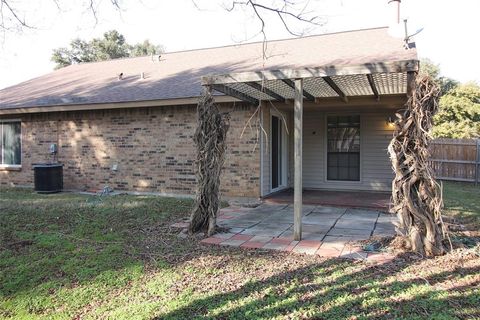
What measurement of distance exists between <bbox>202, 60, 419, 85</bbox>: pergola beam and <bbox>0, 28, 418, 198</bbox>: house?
2.05 m

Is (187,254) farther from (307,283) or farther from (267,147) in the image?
(267,147)

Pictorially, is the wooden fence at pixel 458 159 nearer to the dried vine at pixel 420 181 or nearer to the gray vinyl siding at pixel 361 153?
the gray vinyl siding at pixel 361 153

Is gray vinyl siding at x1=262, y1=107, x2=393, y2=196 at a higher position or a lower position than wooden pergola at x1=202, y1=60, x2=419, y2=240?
lower

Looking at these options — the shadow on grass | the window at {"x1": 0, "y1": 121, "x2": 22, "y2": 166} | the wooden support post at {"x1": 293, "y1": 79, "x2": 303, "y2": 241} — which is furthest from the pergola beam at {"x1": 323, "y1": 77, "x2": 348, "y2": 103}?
Result: the window at {"x1": 0, "y1": 121, "x2": 22, "y2": 166}

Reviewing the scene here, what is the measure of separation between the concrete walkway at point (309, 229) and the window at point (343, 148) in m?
2.79

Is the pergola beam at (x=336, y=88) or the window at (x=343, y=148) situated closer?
the pergola beam at (x=336, y=88)

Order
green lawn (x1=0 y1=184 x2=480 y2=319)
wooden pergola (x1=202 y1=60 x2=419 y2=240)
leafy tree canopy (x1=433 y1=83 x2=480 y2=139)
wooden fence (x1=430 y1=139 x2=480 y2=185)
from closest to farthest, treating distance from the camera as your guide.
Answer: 1. green lawn (x1=0 y1=184 x2=480 y2=319)
2. wooden pergola (x1=202 y1=60 x2=419 y2=240)
3. wooden fence (x1=430 y1=139 x2=480 y2=185)
4. leafy tree canopy (x1=433 y1=83 x2=480 y2=139)

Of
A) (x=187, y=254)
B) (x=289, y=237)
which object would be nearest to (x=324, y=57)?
(x=289, y=237)

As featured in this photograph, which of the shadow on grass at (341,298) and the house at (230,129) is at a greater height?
the house at (230,129)

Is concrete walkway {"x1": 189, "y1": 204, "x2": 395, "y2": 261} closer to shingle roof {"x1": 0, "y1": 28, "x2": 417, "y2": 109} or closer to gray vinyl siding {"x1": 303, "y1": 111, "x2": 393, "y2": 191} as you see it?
gray vinyl siding {"x1": 303, "y1": 111, "x2": 393, "y2": 191}

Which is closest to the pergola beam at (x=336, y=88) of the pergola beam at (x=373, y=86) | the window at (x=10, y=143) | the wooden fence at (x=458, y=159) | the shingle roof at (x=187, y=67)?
the pergola beam at (x=373, y=86)

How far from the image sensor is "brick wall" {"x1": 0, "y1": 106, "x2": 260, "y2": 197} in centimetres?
913

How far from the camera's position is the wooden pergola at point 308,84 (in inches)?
199

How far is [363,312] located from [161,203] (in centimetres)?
592
